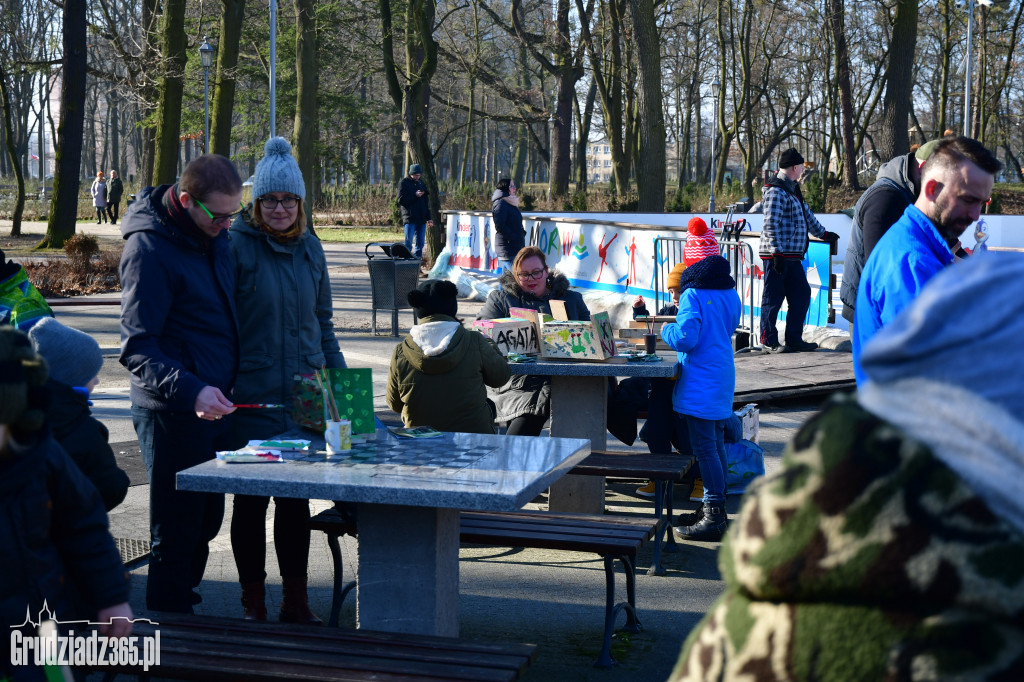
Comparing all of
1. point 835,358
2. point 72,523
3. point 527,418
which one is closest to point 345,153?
point 835,358

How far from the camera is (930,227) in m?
3.98

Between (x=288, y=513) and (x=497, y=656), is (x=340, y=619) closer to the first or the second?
(x=288, y=513)

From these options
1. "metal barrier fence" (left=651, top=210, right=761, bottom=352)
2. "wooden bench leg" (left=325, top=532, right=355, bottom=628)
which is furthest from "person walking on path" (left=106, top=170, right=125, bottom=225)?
"wooden bench leg" (left=325, top=532, right=355, bottom=628)

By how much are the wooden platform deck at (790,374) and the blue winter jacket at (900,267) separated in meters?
5.00

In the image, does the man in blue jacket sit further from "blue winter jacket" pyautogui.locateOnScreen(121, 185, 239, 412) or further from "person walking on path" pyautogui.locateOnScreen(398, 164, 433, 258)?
"person walking on path" pyautogui.locateOnScreen(398, 164, 433, 258)

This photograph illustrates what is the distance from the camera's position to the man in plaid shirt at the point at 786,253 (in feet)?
38.3

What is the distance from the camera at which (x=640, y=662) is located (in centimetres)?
452

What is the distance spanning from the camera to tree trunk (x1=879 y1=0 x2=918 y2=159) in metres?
24.0

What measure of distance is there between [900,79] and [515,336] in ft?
66.6

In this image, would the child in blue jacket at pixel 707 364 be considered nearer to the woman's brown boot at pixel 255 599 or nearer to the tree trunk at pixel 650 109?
the woman's brown boot at pixel 255 599

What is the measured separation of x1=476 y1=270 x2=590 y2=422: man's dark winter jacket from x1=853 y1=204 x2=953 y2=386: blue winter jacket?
2.93 meters

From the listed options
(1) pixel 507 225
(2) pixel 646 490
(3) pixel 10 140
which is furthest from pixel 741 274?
(3) pixel 10 140

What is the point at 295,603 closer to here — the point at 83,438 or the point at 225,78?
the point at 83,438

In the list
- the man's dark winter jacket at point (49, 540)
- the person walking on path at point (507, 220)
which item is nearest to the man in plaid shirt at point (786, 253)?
the person walking on path at point (507, 220)
